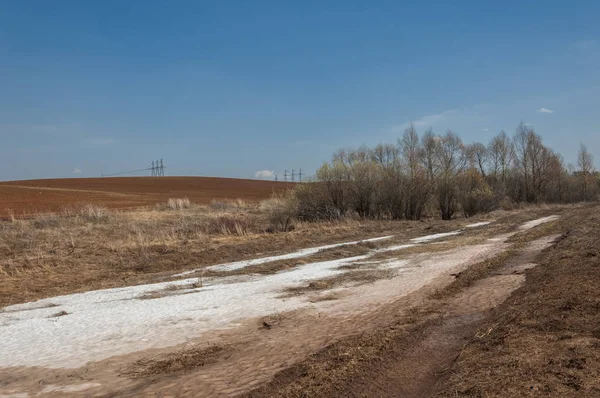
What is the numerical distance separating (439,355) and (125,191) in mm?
76427

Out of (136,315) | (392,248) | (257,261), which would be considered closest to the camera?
(136,315)

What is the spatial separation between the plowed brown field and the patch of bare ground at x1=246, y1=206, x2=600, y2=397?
4220 cm

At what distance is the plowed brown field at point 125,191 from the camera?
2060 inches

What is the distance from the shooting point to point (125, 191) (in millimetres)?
75812

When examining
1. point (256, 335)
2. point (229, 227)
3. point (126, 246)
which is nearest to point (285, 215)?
point (229, 227)

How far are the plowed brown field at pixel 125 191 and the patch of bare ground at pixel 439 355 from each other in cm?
4220

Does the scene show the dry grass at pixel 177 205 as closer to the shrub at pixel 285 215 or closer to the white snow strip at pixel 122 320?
the shrub at pixel 285 215

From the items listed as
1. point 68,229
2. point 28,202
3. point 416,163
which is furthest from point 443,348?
point 28,202

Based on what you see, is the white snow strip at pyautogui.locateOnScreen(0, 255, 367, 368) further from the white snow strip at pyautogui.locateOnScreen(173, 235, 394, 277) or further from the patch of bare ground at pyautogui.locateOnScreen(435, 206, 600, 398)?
the patch of bare ground at pyautogui.locateOnScreen(435, 206, 600, 398)

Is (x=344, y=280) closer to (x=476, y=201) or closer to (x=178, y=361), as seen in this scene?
(x=178, y=361)

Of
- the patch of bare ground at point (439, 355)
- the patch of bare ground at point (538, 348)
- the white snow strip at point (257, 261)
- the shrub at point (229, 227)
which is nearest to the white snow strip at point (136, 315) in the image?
the white snow strip at point (257, 261)

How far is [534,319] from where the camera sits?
6992 millimetres

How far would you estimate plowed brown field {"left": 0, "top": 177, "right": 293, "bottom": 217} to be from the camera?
5231cm

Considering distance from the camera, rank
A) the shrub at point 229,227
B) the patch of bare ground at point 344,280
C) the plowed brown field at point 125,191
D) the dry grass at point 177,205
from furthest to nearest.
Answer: the plowed brown field at point 125,191
the dry grass at point 177,205
the shrub at point 229,227
the patch of bare ground at point 344,280
